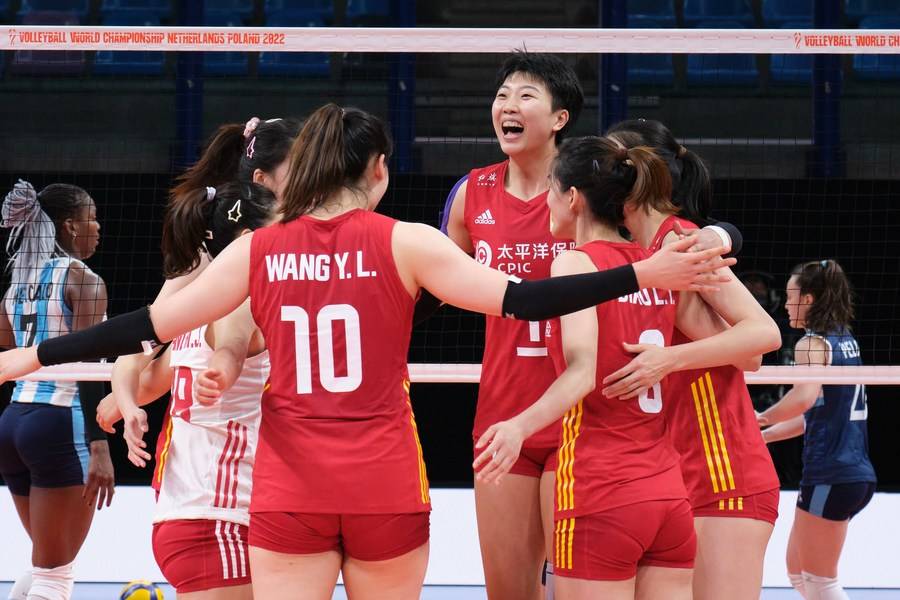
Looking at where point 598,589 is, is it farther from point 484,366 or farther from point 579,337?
point 484,366

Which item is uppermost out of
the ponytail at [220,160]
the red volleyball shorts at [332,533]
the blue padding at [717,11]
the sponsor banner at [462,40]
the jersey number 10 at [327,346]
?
the blue padding at [717,11]

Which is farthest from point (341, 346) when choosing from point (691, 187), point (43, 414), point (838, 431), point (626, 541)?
point (838, 431)

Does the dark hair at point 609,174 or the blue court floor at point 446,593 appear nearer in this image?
the dark hair at point 609,174

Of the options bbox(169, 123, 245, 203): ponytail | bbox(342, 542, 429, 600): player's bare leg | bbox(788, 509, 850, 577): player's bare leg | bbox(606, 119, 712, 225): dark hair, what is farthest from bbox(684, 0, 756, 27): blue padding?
bbox(342, 542, 429, 600): player's bare leg

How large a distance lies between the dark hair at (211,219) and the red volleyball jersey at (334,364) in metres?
0.47

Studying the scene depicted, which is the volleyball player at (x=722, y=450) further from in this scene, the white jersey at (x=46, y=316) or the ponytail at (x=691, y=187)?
the white jersey at (x=46, y=316)

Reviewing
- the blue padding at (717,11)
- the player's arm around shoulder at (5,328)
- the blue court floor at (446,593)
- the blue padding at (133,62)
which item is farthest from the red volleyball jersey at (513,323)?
the blue padding at (717,11)

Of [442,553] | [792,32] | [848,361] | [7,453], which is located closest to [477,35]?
[792,32]

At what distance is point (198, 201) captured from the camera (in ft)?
10.6

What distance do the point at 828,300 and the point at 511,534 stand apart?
2.81m

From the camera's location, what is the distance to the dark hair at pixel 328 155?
109 inches

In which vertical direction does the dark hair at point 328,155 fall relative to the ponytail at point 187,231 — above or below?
above

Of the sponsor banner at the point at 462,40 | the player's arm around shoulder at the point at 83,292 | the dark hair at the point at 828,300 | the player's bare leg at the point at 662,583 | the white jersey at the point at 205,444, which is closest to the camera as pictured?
the player's bare leg at the point at 662,583

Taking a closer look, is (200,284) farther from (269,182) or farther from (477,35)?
(477,35)
